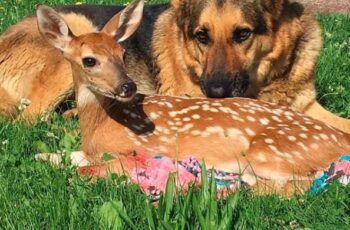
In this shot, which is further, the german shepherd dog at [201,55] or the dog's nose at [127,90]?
the german shepherd dog at [201,55]

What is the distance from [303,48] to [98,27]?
194cm

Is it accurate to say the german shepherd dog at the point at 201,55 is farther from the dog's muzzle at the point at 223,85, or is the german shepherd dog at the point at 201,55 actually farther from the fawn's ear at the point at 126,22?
the fawn's ear at the point at 126,22

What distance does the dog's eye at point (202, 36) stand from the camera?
21.4ft

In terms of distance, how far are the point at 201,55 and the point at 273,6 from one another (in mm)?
749

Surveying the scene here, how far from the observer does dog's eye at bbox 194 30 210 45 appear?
6512 mm

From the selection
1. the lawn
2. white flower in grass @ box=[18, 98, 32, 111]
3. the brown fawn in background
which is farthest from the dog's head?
white flower in grass @ box=[18, 98, 32, 111]

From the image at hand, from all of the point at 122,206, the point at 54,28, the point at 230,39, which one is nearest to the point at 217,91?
the point at 230,39

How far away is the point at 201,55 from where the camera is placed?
6.66 m

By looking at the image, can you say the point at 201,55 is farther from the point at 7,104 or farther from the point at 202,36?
the point at 7,104

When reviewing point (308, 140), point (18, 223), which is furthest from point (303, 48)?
point (18, 223)

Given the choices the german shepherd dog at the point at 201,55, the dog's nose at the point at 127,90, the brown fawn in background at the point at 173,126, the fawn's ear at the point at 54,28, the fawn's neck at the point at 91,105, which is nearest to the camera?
the dog's nose at the point at 127,90

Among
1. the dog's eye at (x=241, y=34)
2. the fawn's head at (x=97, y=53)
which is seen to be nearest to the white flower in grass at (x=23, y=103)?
the fawn's head at (x=97, y=53)

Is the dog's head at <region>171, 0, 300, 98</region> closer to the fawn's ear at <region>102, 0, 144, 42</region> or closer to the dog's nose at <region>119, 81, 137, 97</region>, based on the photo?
Result: the fawn's ear at <region>102, 0, 144, 42</region>

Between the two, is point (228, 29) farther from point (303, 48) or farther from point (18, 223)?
point (18, 223)
